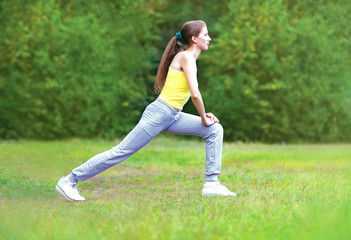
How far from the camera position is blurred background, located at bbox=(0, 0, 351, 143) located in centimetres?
1547

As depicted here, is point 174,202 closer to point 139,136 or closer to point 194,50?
point 139,136

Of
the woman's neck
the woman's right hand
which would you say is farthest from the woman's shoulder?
the woman's right hand

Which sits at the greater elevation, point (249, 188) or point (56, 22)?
point (56, 22)

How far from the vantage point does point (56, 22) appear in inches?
602

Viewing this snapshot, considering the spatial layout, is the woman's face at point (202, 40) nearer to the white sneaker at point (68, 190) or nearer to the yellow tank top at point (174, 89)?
the yellow tank top at point (174, 89)

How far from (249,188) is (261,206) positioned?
1378 millimetres

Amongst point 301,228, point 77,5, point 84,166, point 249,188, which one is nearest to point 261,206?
point 301,228

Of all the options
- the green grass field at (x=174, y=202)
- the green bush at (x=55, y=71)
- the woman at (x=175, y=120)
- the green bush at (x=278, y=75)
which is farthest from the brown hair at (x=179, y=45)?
the green bush at (x=278, y=75)

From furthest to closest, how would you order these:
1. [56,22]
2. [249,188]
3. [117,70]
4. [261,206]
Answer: [117,70] → [56,22] → [249,188] → [261,206]

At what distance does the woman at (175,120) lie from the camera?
5.62 m

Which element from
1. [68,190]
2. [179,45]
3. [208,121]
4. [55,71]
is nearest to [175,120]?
[208,121]

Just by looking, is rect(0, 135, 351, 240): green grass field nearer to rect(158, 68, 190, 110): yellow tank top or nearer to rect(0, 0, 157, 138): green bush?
rect(158, 68, 190, 110): yellow tank top

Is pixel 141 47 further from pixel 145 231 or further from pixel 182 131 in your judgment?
pixel 145 231

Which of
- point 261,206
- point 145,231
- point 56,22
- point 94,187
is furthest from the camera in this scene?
point 56,22
